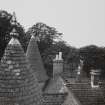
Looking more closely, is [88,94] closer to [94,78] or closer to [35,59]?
[94,78]

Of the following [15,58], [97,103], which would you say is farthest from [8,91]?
[97,103]

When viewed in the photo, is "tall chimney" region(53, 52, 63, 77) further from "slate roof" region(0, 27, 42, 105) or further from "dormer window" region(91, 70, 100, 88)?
"slate roof" region(0, 27, 42, 105)

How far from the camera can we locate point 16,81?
6.66 metres

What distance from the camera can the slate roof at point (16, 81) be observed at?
21.5 feet

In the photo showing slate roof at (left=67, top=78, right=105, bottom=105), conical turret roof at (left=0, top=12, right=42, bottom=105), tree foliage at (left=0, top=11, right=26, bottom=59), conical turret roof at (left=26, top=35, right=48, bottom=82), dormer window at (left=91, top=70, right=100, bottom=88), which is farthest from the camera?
tree foliage at (left=0, top=11, right=26, bottom=59)

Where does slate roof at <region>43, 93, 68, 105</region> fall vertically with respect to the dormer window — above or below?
below

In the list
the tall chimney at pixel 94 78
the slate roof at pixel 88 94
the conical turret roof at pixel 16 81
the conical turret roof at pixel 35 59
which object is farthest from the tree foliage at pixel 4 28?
the conical turret roof at pixel 16 81

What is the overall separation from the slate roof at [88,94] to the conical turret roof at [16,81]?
8474 millimetres

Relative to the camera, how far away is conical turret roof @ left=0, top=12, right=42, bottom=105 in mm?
6547

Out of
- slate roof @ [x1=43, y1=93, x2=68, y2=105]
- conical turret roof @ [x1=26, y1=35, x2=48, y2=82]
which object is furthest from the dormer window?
conical turret roof @ [x1=26, y1=35, x2=48, y2=82]

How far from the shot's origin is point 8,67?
22.1 feet

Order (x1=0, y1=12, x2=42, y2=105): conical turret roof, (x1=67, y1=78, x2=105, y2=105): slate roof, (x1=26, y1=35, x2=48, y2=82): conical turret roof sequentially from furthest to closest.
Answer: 1. (x1=26, y1=35, x2=48, y2=82): conical turret roof
2. (x1=67, y1=78, x2=105, y2=105): slate roof
3. (x1=0, y1=12, x2=42, y2=105): conical turret roof

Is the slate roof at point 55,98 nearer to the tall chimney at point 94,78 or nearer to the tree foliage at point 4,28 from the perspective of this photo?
the tall chimney at point 94,78

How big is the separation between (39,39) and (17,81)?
45.3m
